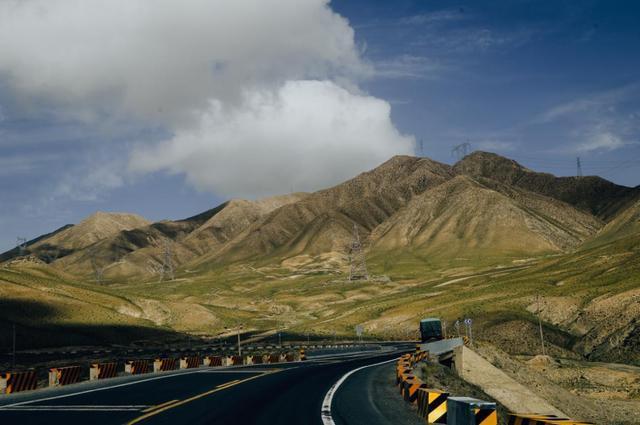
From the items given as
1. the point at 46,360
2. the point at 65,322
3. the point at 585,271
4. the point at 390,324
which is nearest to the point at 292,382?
the point at 46,360

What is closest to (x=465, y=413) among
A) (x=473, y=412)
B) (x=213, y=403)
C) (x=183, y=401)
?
(x=473, y=412)

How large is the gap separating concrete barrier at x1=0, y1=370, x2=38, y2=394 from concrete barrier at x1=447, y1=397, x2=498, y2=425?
23.4m

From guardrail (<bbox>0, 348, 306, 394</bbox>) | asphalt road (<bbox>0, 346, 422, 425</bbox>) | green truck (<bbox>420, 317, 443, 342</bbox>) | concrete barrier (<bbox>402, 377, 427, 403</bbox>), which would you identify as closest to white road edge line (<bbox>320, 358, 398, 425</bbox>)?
asphalt road (<bbox>0, 346, 422, 425</bbox>)

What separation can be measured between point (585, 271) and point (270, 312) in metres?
84.1

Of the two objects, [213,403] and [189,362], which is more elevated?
[213,403]

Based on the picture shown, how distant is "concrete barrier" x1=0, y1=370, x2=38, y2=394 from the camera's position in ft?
90.8

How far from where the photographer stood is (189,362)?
45.3m

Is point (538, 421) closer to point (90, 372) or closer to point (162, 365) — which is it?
point (90, 372)

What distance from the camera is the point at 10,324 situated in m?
94.2

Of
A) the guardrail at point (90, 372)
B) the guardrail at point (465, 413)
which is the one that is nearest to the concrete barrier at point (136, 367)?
the guardrail at point (90, 372)

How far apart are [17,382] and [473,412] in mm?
24577

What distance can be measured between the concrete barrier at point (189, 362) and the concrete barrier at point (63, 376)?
1205 cm

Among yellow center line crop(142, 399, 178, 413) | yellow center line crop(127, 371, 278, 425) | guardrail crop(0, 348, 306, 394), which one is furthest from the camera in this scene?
guardrail crop(0, 348, 306, 394)

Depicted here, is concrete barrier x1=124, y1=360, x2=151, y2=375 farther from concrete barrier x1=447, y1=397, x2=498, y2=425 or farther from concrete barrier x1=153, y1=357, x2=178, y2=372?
concrete barrier x1=447, y1=397, x2=498, y2=425
